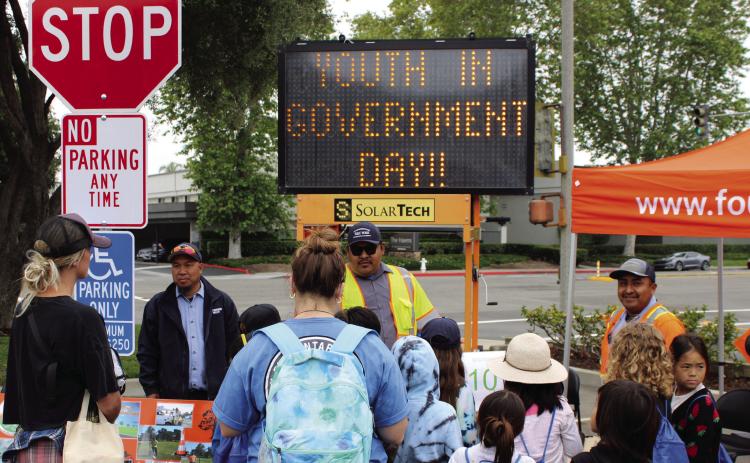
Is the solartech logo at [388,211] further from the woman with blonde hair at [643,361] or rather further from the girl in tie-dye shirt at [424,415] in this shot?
the girl in tie-dye shirt at [424,415]

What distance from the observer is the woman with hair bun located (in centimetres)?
264

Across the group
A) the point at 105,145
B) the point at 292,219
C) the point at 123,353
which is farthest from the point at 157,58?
the point at 292,219

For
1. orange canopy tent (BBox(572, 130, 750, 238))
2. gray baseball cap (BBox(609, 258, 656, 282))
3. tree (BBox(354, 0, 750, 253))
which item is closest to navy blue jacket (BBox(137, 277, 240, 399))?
gray baseball cap (BBox(609, 258, 656, 282))

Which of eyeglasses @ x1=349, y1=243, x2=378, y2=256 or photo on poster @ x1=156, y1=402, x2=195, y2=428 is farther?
eyeglasses @ x1=349, y1=243, x2=378, y2=256

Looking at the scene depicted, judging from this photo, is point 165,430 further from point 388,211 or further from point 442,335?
point 388,211

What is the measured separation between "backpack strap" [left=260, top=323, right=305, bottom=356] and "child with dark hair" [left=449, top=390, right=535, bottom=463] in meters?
0.85

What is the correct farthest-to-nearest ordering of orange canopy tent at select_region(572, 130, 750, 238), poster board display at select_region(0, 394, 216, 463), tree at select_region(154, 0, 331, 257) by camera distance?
tree at select_region(154, 0, 331, 257)
orange canopy tent at select_region(572, 130, 750, 238)
poster board display at select_region(0, 394, 216, 463)

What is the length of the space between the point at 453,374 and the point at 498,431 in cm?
73

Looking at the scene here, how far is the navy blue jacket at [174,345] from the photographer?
514cm

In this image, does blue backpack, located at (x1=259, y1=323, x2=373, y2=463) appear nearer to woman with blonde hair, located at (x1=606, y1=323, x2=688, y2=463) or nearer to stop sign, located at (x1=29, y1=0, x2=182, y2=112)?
woman with blonde hair, located at (x1=606, y1=323, x2=688, y2=463)

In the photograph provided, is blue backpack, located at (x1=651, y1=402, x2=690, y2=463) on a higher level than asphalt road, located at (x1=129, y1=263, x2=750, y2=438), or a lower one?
higher

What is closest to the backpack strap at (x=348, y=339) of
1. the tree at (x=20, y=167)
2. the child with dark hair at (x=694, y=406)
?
the child with dark hair at (x=694, y=406)

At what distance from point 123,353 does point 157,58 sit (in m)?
1.59

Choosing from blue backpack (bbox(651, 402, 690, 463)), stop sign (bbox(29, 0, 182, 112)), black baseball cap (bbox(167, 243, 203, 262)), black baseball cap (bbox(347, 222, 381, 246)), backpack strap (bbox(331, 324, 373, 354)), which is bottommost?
blue backpack (bbox(651, 402, 690, 463))
